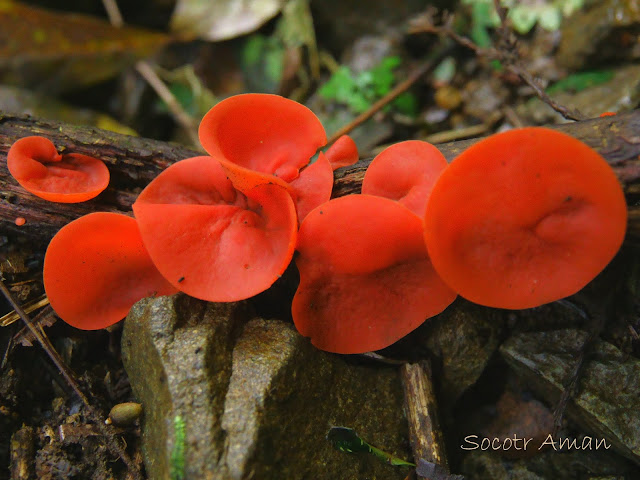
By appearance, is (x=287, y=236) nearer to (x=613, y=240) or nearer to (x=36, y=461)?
(x=613, y=240)

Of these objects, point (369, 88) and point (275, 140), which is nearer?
point (275, 140)

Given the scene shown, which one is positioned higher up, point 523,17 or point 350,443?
point 523,17

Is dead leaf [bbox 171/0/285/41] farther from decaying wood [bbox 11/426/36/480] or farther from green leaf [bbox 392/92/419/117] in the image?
decaying wood [bbox 11/426/36/480]

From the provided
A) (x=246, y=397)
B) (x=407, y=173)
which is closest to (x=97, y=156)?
(x=246, y=397)

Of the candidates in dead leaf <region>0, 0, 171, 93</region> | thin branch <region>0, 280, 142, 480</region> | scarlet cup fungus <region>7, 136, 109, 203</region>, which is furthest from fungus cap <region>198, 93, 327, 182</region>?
dead leaf <region>0, 0, 171, 93</region>

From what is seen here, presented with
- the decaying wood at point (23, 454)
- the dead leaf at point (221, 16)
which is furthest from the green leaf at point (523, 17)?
the decaying wood at point (23, 454)

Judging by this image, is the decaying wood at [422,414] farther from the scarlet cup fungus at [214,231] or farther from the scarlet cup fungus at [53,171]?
the scarlet cup fungus at [53,171]

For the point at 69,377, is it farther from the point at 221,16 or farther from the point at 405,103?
the point at 221,16
